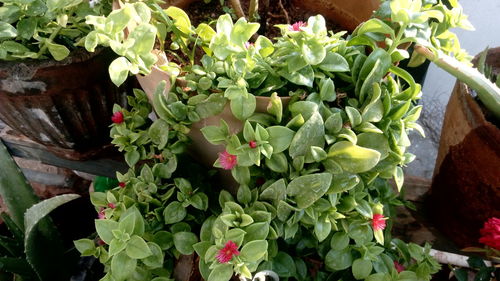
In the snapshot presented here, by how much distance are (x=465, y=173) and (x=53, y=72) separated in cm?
74

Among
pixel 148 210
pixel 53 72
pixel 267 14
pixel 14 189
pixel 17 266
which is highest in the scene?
pixel 267 14

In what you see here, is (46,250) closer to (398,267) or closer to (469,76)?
(398,267)

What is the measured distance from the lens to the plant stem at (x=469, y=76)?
0.64 m

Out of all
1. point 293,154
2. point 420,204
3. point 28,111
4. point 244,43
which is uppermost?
point 244,43

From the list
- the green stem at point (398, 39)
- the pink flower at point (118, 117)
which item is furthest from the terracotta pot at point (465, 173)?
the pink flower at point (118, 117)

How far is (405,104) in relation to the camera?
1.93ft

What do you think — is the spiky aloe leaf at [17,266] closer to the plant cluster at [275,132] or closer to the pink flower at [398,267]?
the plant cluster at [275,132]

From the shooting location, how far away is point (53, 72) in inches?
30.4

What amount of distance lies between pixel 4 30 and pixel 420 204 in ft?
2.87

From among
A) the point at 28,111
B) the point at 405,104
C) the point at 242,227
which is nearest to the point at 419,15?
the point at 405,104

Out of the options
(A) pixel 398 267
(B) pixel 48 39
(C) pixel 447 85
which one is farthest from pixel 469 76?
(C) pixel 447 85

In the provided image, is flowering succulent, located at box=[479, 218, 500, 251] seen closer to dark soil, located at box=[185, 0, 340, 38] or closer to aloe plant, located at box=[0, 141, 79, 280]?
dark soil, located at box=[185, 0, 340, 38]

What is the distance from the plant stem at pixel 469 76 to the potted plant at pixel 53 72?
1.63ft

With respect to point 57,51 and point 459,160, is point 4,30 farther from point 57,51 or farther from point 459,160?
point 459,160
